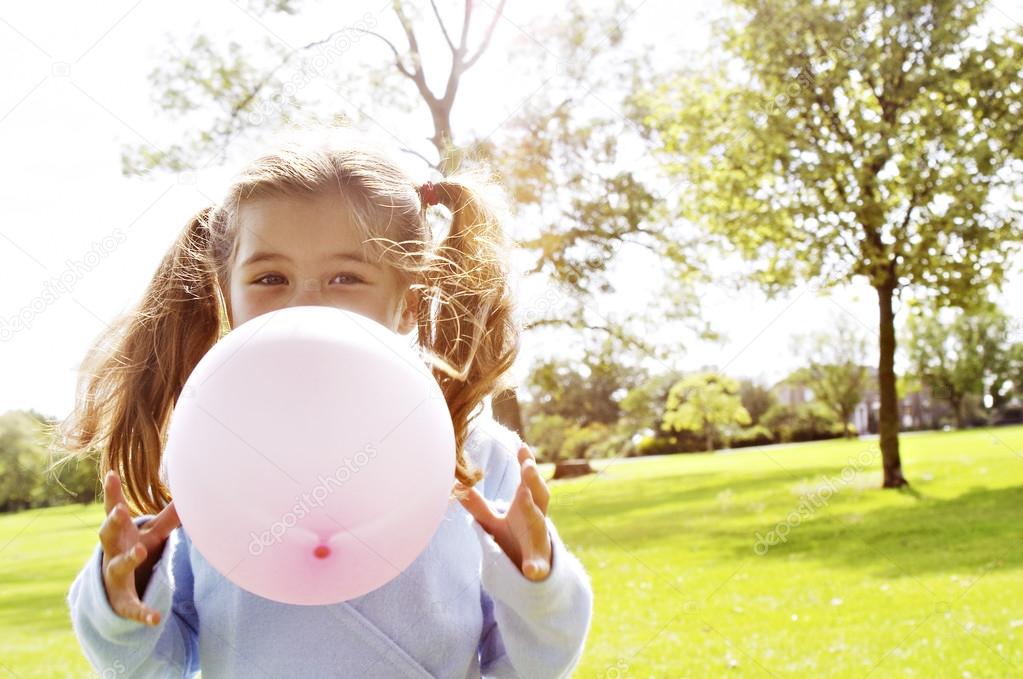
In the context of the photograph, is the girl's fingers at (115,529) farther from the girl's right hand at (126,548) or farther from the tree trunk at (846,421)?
the tree trunk at (846,421)

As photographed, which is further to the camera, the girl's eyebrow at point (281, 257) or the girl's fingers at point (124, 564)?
the girl's eyebrow at point (281, 257)

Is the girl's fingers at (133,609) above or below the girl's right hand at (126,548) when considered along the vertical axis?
below

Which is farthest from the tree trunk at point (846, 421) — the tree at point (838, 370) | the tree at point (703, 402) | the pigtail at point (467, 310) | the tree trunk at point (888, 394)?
the pigtail at point (467, 310)

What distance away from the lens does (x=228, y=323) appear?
2441mm

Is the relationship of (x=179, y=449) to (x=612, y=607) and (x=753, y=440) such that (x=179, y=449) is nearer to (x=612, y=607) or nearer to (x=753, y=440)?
(x=612, y=607)

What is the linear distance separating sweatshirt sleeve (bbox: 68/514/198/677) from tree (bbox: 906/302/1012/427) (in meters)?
25.4

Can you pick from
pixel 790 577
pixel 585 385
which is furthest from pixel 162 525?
pixel 585 385

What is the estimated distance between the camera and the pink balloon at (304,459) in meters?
1.46

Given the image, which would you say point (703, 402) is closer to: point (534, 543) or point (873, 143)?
point (873, 143)

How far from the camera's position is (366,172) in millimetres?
2264

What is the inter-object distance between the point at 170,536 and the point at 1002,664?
17.5ft

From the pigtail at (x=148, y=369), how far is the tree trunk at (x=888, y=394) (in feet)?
36.4

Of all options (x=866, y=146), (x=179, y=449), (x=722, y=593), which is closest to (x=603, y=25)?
(x=866, y=146)

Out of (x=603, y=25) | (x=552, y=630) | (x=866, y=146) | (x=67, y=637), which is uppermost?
(x=603, y=25)
